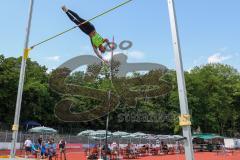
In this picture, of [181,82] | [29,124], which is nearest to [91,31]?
[181,82]

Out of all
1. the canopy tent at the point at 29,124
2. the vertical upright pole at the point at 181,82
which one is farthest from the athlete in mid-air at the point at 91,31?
the canopy tent at the point at 29,124

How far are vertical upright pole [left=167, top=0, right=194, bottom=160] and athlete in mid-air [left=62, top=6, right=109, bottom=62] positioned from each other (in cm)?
502

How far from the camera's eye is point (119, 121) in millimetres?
48000

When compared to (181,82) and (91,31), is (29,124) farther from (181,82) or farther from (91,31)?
(181,82)

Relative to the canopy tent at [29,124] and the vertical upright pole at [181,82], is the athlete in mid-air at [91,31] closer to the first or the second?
the vertical upright pole at [181,82]

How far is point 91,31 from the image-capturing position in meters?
13.8

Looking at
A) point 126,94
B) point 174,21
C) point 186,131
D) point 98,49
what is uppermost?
point 126,94

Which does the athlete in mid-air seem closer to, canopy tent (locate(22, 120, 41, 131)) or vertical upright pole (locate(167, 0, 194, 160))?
vertical upright pole (locate(167, 0, 194, 160))

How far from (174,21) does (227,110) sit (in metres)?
46.7

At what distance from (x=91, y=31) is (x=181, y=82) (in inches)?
313

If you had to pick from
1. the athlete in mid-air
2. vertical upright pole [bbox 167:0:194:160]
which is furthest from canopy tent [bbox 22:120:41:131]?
vertical upright pole [bbox 167:0:194:160]

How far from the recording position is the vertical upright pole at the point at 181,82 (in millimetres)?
6121

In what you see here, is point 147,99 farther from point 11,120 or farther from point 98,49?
point 98,49

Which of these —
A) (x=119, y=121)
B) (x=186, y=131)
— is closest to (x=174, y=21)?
(x=186, y=131)
